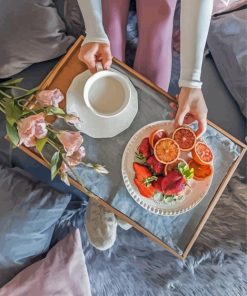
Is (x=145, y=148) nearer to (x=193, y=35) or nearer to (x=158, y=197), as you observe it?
(x=158, y=197)

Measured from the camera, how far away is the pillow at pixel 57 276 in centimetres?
87

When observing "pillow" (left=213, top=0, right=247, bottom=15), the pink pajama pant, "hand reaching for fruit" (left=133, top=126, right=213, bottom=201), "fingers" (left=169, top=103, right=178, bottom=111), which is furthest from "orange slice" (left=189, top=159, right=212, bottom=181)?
"pillow" (left=213, top=0, right=247, bottom=15)

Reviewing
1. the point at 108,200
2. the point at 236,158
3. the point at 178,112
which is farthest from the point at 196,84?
the point at 108,200

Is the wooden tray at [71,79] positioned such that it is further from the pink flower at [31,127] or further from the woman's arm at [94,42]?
the pink flower at [31,127]

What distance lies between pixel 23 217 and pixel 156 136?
35 cm

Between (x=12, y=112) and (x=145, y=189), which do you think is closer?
(x=12, y=112)

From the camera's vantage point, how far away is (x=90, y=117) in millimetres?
812

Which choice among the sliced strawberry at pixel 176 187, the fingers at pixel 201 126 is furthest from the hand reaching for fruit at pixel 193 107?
the sliced strawberry at pixel 176 187

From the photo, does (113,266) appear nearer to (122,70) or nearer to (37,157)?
(37,157)

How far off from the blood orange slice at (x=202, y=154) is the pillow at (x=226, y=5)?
0.42 metres

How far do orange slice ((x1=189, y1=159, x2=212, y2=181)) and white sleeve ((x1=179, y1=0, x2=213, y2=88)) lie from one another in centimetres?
16

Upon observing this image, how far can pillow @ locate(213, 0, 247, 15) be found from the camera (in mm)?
1030

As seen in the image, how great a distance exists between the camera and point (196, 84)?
806mm

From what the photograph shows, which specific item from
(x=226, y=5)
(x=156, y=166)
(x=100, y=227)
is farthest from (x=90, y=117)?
(x=226, y=5)
